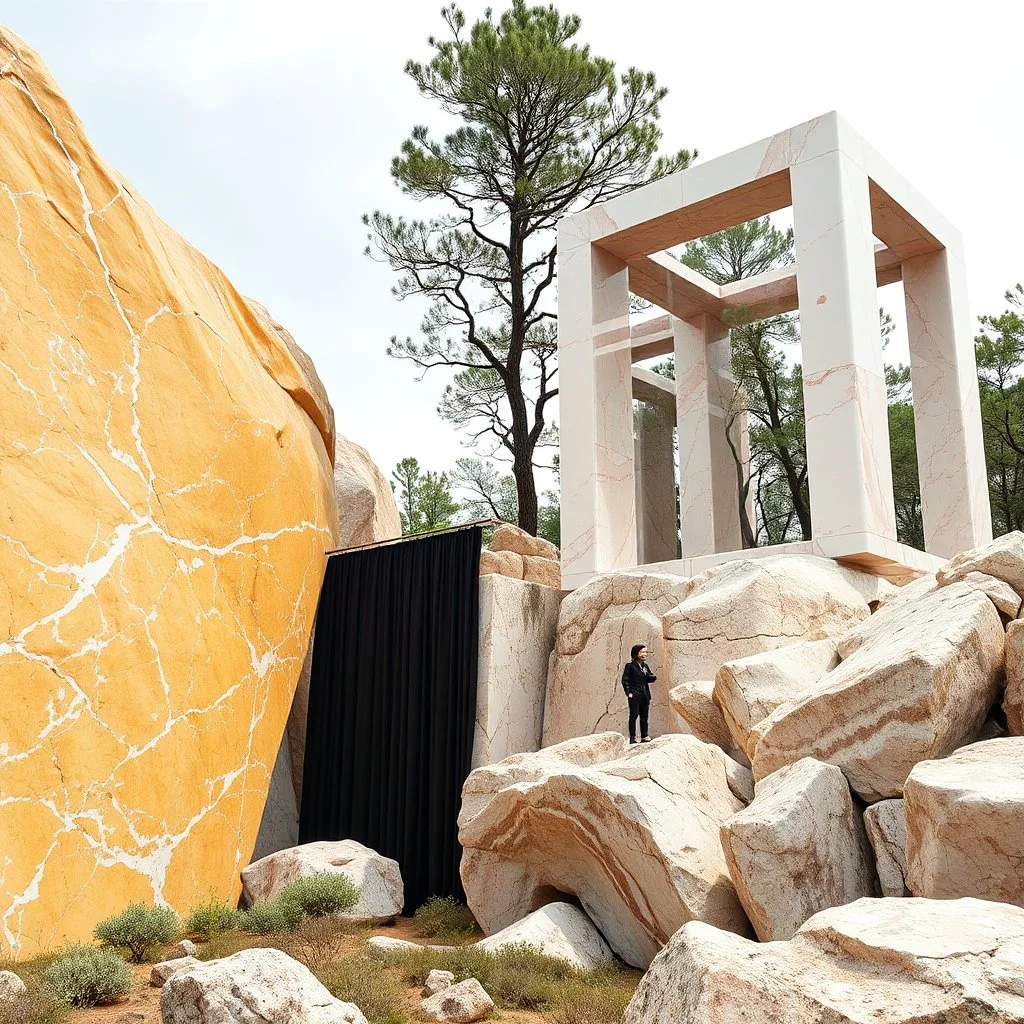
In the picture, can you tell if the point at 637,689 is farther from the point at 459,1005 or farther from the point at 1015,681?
the point at 459,1005

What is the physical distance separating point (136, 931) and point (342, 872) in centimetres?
190

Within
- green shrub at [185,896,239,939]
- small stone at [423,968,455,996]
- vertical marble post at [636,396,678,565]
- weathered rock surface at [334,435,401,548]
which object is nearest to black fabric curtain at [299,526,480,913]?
green shrub at [185,896,239,939]

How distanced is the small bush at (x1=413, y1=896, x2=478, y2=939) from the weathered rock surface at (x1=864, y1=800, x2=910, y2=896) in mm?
3205

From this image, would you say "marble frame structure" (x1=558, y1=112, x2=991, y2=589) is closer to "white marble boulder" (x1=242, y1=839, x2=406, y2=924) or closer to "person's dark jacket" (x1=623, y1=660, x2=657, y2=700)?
"person's dark jacket" (x1=623, y1=660, x2=657, y2=700)

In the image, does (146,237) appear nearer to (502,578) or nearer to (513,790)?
(502,578)

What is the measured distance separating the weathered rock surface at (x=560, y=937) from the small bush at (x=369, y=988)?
0.70 m

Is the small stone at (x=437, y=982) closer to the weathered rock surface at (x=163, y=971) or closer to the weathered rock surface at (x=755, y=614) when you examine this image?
the weathered rock surface at (x=163, y=971)

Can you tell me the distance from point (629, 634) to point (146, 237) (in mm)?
4963

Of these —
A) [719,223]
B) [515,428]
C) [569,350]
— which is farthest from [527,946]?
[515,428]

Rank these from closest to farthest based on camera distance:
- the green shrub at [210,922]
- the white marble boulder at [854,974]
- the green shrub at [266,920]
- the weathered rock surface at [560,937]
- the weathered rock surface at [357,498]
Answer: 1. the white marble boulder at [854,974]
2. the weathered rock surface at [560,937]
3. the green shrub at [266,920]
4. the green shrub at [210,922]
5. the weathered rock surface at [357,498]

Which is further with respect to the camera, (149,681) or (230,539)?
(230,539)

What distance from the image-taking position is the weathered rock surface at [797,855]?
4672 mm

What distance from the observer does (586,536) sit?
9.91 metres

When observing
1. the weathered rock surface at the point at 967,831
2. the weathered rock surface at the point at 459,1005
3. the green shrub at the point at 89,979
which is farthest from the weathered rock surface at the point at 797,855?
the green shrub at the point at 89,979
